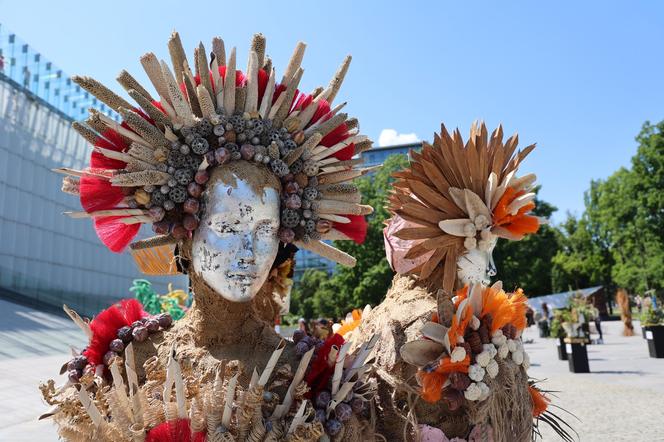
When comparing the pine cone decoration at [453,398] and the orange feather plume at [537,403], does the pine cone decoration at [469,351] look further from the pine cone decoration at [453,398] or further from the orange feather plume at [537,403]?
the orange feather plume at [537,403]

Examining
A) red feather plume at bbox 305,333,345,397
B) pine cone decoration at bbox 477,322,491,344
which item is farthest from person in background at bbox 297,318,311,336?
pine cone decoration at bbox 477,322,491,344

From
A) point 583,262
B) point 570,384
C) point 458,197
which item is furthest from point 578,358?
point 583,262

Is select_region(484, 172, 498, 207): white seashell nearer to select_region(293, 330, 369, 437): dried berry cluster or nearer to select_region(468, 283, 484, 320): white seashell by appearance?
select_region(468, 283, 484, 320): white seashell

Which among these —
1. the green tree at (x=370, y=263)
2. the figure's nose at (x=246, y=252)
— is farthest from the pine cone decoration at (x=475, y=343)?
the green tree at (x=370, y=263)

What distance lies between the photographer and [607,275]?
129 ft

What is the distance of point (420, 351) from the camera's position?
1.99 m

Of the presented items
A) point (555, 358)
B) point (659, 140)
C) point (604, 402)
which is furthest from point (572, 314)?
point (659, 140)

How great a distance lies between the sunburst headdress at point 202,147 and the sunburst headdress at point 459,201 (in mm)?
445

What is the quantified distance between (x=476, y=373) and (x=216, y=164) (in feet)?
3.89

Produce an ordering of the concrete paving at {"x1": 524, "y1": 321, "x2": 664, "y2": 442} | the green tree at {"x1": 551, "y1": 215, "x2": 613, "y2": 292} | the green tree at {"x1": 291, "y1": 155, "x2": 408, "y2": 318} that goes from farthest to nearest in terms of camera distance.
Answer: the green tree at {"x1": 551, "y1": 215, "x2": 613, "y2": 292} < the green tree at {"x1": 291, "y1": 155, "x2": 408, "y2": 318} < the concrete paving at {"x1": 524, "y1": 321, "x2": 664, "y2": 442}

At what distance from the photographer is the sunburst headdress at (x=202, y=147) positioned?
5.93 ft

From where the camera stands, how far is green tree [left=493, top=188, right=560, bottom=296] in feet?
73.1

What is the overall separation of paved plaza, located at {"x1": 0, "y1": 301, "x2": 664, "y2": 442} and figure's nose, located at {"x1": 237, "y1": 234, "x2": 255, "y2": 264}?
219cm

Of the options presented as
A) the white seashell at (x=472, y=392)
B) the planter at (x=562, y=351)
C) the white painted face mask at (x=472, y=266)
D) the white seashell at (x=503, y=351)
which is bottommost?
the planter at (x=562, y=351)
